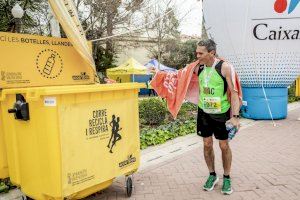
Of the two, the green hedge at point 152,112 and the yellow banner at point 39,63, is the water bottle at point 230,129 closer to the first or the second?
the yellow banner at point 39,63

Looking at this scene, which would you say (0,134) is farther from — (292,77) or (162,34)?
(162,34)

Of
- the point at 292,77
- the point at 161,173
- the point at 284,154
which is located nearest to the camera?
the point at 161,173

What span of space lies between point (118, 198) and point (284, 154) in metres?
3.54

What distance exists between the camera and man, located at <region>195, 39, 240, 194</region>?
176 inches

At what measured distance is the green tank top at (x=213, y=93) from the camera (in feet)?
14.8

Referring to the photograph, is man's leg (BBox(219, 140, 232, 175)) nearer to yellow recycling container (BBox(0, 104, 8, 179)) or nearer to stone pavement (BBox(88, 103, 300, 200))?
stone pavement (BBox(88, 103, 300, 200))

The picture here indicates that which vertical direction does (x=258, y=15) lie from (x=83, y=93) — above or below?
above

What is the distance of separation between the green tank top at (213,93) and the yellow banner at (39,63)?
1.59m

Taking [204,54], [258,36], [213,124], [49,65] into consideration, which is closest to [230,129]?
[213,124]

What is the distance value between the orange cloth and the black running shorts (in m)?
0.39

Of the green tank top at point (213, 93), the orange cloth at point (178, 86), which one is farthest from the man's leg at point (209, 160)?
the orange cloth at point (178, 86)

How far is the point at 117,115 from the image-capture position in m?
4.32

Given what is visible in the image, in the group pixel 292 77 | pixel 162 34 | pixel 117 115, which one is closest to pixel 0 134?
pixel 117 115

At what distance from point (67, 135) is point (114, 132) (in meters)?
0.71
